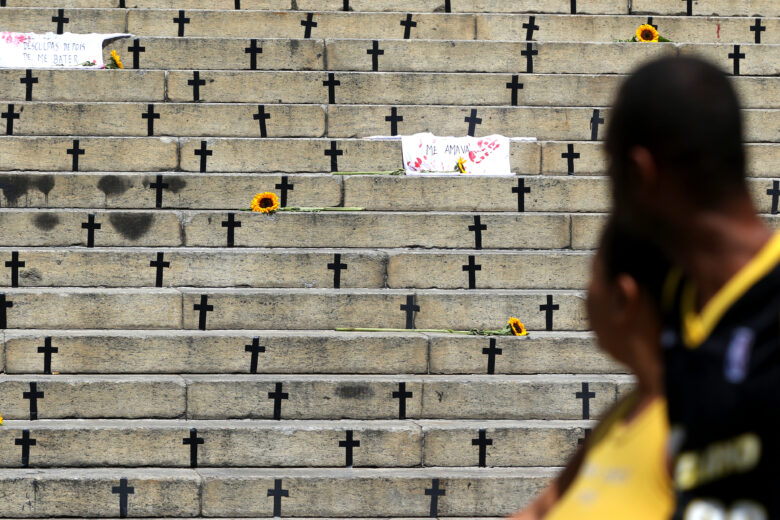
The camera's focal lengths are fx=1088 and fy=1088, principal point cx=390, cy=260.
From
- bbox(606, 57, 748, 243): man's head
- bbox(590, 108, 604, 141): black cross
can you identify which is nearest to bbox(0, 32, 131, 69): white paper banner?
bbox(590, 108, 604, 141): black cross

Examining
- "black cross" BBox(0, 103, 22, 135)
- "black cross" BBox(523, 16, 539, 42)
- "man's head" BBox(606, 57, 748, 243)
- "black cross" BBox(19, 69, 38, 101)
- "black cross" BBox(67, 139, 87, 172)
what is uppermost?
"black cross" BBox(523, 16, 539, 42)

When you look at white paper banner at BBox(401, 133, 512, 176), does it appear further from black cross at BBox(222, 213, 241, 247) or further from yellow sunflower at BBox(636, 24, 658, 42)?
yellow sunflower at BBox(636, 24, 658, 42)

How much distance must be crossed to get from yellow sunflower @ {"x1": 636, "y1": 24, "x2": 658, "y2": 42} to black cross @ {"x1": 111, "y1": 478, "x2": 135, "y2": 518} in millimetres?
5105

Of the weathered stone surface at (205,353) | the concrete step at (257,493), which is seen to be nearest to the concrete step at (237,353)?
the weathered stone surface at (205,353)

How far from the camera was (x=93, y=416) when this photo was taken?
18.0 feet

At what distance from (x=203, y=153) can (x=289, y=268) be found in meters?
1.24

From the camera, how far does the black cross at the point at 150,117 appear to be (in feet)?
23.6

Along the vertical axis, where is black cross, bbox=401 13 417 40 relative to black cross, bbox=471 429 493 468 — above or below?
above

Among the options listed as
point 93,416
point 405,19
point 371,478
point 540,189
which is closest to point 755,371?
point 371,478

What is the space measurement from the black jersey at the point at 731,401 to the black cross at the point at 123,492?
4247 millimetres

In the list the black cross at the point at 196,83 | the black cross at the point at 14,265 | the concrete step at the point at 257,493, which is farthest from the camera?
the black cross at the point at 196,83

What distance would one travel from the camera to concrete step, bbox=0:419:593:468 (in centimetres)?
524

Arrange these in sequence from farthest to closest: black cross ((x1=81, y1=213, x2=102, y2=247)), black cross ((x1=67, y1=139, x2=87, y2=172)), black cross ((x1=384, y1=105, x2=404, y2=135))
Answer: black cross ((x1=384, y1=105, x2=404, y2=135))
black cross ((x1=67, y1=139, x2=87, y2=172))
black cross ((x1=81, y1=213, x2=102, y2=247))

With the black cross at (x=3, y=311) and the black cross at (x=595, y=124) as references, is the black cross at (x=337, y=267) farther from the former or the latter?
the black cross at (x=595, y=124)
